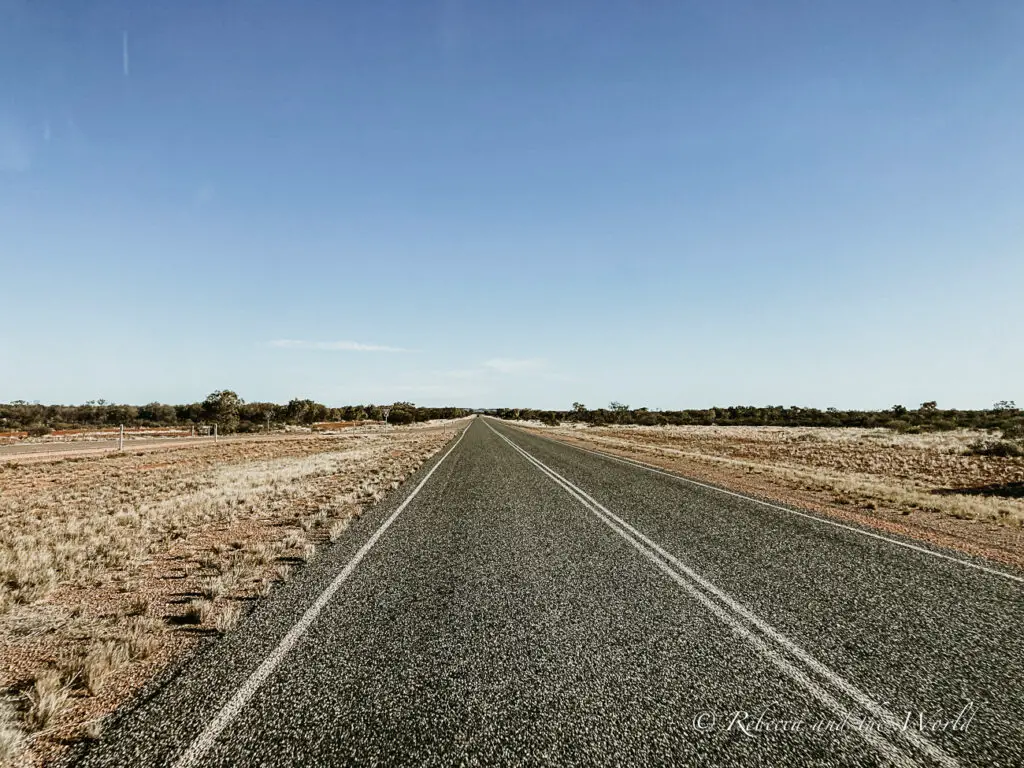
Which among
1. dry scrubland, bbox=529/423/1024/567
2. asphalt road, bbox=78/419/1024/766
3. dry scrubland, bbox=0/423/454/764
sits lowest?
dry scrubland, bbox=529/423/1024/567

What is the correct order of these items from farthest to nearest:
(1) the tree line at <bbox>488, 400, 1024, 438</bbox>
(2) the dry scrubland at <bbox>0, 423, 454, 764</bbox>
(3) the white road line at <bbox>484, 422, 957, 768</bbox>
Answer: (1) the tree line at <bbox>488, 400, 1024, 438</bbox> < (2) the dry scrubland at <bbox>0, 423, 454, 764</bbox> < (3) the white road line at <bbox>484, 422, 957, 768</bbox>

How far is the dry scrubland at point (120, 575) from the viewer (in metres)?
3.95

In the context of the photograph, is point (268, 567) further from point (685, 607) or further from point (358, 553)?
point (685, 607)

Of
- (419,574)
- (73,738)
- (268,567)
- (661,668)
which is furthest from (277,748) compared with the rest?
(268,567)

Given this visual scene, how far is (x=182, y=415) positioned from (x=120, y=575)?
118 meters

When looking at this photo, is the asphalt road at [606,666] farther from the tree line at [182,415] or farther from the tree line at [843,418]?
the tree line at [182,415]

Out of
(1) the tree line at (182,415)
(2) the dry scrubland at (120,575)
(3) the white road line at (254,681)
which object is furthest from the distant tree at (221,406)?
(3) the white road line at (254,681)

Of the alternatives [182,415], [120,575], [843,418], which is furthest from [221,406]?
[843,418]

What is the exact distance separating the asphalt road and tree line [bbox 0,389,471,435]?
75367 mm

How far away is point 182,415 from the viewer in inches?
4195

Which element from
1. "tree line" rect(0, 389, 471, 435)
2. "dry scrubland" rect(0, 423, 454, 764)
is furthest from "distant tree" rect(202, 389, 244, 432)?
"dry scrubland" rect(0, 423, 454, 764)

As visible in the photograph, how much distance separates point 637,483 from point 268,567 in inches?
472

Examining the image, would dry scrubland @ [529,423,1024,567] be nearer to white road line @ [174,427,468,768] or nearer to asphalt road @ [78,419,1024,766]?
Result: asphalt road @ [78,419,1024,766]

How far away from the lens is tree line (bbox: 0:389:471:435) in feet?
254
